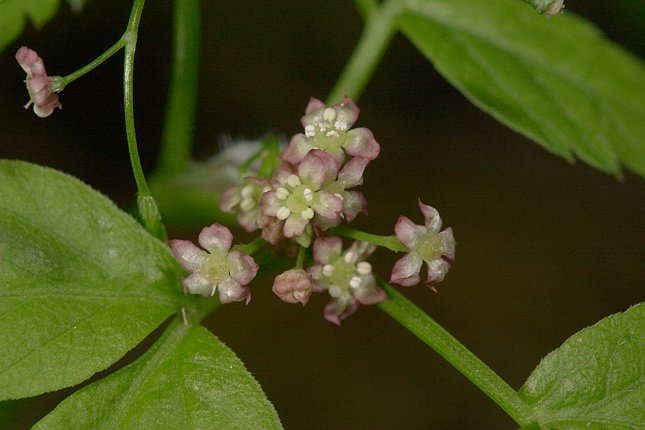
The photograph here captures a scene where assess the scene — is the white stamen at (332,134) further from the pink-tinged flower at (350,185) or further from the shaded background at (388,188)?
the shaded background at (388,188)

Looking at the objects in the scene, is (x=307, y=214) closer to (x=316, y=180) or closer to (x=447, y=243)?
(x=316, y=180)

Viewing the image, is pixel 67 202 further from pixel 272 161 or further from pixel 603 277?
pixel 603 277

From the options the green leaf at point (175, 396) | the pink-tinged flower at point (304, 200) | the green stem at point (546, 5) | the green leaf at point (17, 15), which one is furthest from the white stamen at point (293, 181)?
the green leaf at point (17, 15)

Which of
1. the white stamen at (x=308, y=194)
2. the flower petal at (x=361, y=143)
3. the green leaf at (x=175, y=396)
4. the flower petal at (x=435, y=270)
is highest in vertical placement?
the flower petal at (x=361, y=143)

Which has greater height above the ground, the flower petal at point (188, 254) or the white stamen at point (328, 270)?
the flower petal at point (188, 254)

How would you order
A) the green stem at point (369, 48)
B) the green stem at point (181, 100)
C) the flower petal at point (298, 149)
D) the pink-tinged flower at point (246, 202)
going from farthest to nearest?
1. the green stem at point (369, 48)
2. the green stem at point (181, 100)
3. the pink-tinged flower at point (246, 202)
4. the flower petal at point (298, 149)

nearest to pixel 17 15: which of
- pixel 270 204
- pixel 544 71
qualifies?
pixel 270 204

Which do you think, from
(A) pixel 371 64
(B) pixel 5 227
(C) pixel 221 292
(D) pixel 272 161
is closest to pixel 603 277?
(A) pixel 371 64
